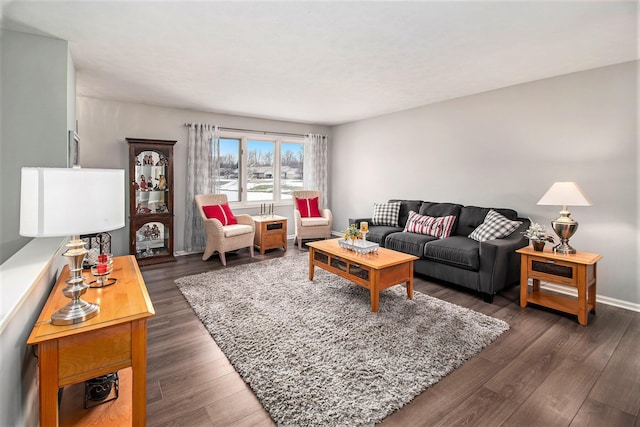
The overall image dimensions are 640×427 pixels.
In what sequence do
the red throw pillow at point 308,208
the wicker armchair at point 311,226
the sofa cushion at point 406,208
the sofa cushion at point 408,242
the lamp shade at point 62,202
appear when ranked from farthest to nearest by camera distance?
1. the red throw pillow at point 308,208
2. the wicker armchair at point 311,226
3. the sofa cushion at point 406,208
4. the sofa cushion at point 408,242
5. the lamp shade at point 62,202

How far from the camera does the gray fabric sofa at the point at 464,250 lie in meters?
3.31

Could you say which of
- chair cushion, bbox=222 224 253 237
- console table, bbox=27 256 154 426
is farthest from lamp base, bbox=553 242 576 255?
chair cushion, bbox=222 224 253 237

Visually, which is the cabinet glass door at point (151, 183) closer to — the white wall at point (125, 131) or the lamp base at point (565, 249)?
the white wall at point (125, 131)

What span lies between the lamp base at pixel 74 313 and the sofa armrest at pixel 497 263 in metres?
3.34

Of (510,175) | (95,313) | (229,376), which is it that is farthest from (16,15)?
(510,175)

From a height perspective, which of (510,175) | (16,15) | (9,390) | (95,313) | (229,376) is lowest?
(229,376)

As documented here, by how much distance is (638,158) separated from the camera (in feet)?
10.1

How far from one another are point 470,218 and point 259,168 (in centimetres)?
391

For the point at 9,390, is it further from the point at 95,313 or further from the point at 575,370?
the point at 575,370

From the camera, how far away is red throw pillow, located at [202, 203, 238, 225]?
5.01 metres

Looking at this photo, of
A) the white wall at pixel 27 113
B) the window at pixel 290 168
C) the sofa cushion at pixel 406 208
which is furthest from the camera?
the window at pixel 290 168

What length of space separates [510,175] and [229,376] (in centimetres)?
395

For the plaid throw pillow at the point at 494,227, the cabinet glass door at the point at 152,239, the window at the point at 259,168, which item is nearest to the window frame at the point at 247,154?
the window at the point at 259,168

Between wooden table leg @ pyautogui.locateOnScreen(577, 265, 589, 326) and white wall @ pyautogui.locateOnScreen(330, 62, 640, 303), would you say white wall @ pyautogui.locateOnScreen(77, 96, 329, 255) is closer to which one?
white wall @ pyautogui.locateOnScreen(330, 62, 640, 303)
